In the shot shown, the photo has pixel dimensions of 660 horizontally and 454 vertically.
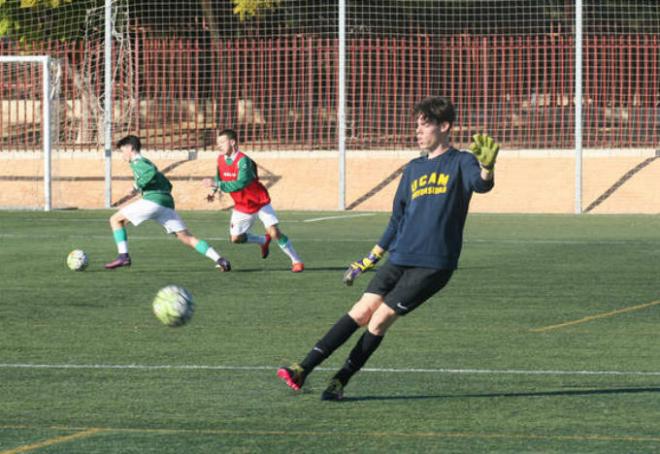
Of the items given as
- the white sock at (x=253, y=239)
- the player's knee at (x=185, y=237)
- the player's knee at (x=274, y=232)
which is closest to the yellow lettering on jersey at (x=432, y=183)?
the player's knee at (x=274, y=232)

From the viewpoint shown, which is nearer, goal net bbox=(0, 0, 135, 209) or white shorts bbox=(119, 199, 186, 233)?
white shorts bbox=(119, 199, 186, 233)

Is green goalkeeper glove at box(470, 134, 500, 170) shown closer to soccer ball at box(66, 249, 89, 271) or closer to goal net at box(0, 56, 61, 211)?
soccer ball at box(66, 249, 89, 271)

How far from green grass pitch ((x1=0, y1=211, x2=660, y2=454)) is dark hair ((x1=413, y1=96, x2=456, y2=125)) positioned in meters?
1.62

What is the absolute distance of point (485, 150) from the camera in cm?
848

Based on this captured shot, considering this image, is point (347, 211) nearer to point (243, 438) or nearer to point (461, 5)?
point (461, 5)

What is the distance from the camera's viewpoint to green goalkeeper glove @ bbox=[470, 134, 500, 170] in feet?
27.7

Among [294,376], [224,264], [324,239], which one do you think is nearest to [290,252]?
[224,264]

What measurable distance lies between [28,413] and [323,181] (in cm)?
2312

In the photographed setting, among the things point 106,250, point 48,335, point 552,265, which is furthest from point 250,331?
point 106,250

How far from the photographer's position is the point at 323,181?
3161 cm

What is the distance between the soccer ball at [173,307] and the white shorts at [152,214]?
6225 millimetres

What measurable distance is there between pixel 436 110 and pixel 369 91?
Result: 24641 mm

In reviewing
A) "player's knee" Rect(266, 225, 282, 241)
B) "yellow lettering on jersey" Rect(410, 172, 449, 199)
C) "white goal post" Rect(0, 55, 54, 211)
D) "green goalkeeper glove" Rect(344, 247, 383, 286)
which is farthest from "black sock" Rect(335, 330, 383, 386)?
"white goal post" Rect(0, 55, 54, 211)

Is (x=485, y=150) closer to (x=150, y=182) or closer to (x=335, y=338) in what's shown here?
(x=335, y=338)
